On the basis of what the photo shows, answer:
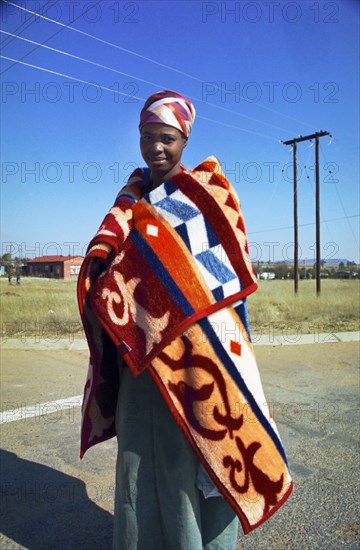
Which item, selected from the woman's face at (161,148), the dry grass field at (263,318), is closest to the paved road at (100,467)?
the woman's face at (161,148)

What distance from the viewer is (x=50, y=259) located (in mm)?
60219

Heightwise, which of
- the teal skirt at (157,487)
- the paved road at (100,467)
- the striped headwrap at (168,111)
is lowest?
the paved road at (100,467)

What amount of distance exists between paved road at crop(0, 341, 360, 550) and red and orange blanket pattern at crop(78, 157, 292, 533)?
39.3 inches

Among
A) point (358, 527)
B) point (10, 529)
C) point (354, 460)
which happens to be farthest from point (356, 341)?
point (10, 529)

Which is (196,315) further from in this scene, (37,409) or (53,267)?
(53,267)

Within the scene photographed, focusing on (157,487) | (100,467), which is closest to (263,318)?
(100,467)

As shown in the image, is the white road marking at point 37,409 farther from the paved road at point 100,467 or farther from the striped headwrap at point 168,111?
the striped headwrap at point 168,111

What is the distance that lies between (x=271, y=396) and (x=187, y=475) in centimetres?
360

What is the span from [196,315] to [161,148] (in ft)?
2.14

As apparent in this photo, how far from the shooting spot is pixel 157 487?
1.68m

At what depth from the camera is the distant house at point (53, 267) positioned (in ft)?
186

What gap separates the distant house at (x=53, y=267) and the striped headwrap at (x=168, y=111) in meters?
50.5

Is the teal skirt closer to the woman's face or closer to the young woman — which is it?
the young woman

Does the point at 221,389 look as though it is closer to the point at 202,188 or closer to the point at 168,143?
the point at 202,188
